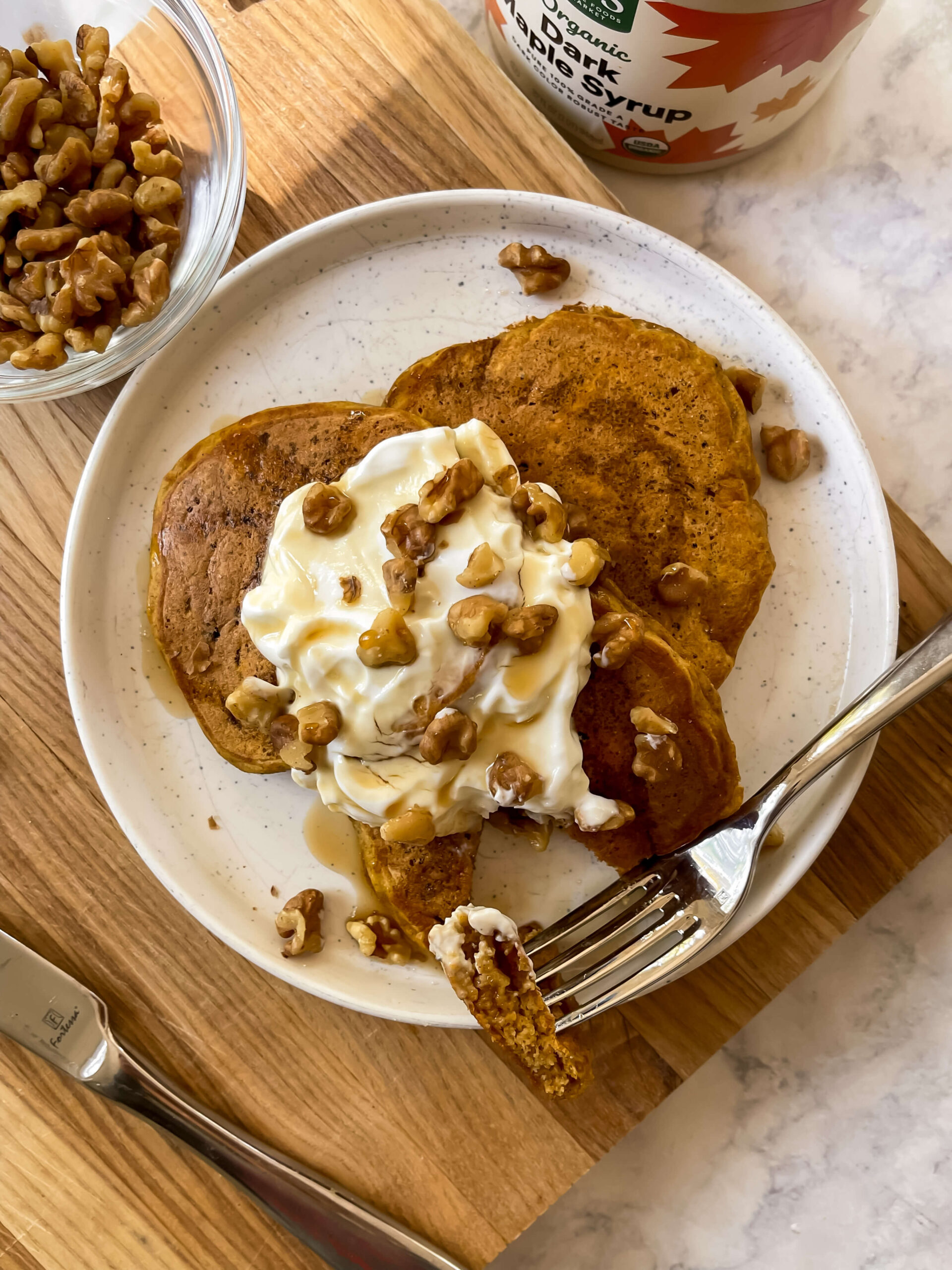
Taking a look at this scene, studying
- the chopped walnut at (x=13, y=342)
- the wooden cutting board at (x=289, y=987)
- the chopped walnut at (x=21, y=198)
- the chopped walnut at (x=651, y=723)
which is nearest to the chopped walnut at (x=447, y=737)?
the chopped walnut at (x=651, y=723)

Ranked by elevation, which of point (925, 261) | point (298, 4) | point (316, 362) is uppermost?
point (298, 4)

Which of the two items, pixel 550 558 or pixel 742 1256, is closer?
pixel 550 558

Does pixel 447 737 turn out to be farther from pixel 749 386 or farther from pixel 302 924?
pixel 749 386

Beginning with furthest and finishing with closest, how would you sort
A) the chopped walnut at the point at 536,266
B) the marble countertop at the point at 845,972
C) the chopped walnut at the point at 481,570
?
1. the marble countertop at the point at 845,972
2. the chopped walnut at the point at 536,266
3. the chopped walnut at the point at 481,570

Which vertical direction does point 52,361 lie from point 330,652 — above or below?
above

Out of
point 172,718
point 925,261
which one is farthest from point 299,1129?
point 925,261

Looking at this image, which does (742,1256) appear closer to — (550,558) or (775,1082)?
(775,1082)

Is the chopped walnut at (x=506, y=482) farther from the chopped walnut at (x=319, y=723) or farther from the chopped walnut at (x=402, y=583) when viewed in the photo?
the chopped walnut at (x=319, y=723)

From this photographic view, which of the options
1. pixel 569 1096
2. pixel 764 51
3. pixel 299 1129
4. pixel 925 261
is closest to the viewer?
pixel 764 51
